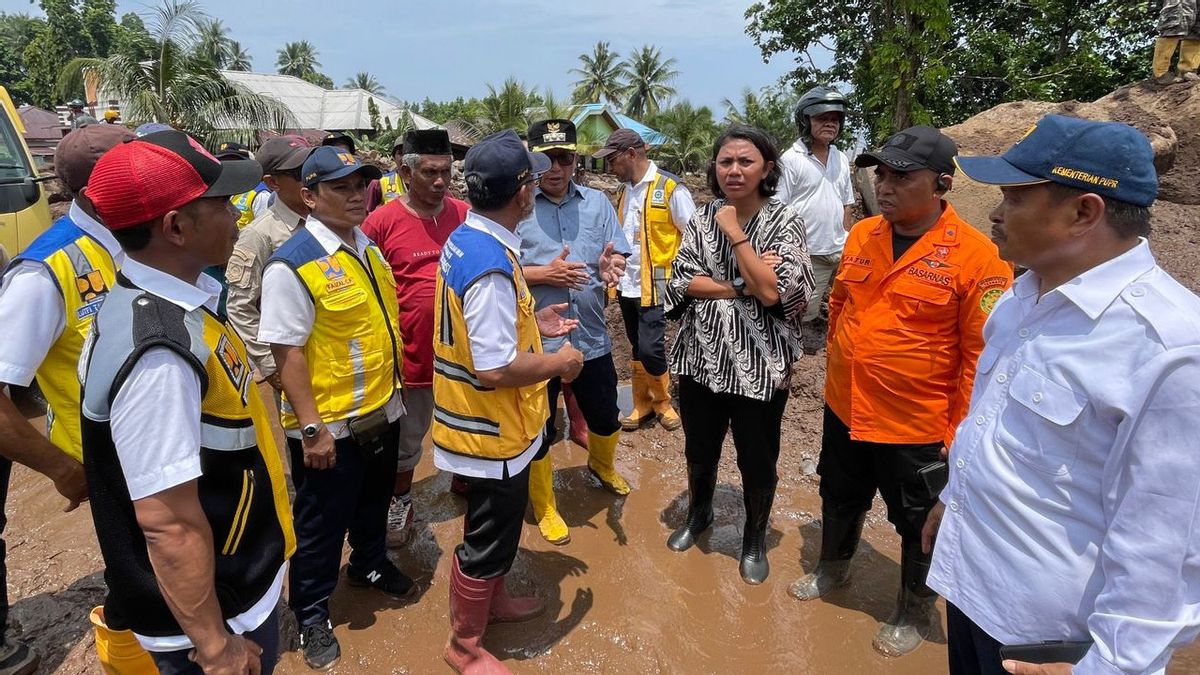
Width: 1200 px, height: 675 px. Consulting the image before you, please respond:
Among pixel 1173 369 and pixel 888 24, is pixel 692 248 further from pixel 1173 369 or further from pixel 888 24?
pixel 888 24

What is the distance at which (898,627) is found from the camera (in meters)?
2.70

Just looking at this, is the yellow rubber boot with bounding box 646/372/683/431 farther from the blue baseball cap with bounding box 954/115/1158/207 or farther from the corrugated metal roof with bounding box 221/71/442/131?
the corrugated metal roof with bounding box 221/71/442/131

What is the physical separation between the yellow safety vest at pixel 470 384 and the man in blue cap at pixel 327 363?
0.38 meters

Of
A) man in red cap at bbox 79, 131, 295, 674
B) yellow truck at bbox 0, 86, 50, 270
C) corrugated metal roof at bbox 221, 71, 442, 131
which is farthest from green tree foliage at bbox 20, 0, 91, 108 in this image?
man in red cap at bbox 79, 131, 295, 674

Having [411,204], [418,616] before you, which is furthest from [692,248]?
[418,616]

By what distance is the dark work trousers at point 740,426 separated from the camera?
115 inches

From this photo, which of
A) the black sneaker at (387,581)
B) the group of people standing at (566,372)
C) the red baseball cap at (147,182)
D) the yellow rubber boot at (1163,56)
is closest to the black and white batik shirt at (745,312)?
the group of people standing at (566,372)

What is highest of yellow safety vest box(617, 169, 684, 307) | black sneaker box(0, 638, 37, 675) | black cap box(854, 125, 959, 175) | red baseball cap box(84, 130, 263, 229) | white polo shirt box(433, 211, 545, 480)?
red baseball cap box(84, 130, 263, 229)

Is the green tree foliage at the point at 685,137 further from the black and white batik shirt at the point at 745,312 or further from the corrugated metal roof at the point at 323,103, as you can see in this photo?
the black and white batik shirt at the point at 745,312

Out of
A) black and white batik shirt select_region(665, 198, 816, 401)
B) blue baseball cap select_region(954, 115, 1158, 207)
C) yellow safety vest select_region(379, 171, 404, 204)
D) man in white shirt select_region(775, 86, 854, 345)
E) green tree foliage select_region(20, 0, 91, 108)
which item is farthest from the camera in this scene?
green tree foliage select_region(20, 0, 91, 108)

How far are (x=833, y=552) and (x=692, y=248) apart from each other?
1.60m

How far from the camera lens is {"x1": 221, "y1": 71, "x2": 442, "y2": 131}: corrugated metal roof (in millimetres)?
28922

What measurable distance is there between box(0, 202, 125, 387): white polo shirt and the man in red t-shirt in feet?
5.00

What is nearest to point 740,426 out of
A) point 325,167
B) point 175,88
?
point 325,167
